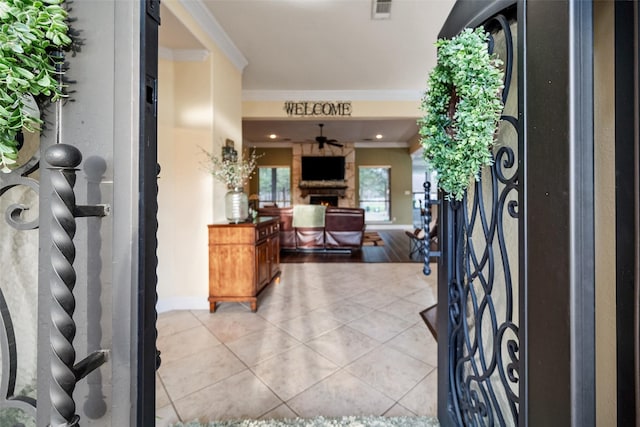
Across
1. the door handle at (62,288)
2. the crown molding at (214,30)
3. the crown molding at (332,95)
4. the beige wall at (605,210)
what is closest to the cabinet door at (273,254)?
the crown molding at (214,30)

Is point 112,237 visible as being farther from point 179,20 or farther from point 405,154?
point 405,154

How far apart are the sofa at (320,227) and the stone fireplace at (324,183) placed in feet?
13.5

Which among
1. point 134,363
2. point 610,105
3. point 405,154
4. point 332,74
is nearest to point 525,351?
point 610,105

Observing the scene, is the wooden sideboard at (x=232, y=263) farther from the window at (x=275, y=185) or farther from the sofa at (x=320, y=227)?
the window at (x=275, y=185)

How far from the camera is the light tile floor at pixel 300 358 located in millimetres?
1478

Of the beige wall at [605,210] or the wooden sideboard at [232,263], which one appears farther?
the wooden sideboard at [232,263]

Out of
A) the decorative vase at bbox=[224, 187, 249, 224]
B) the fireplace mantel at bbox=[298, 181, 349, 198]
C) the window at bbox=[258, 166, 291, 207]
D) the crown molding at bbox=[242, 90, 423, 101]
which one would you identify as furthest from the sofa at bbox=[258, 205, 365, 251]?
the window at bbox=[258, 166, 291, 207]

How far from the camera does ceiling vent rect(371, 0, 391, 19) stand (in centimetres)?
248

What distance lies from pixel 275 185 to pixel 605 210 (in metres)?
9.87

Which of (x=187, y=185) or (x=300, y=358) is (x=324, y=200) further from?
(x=300, y=358)

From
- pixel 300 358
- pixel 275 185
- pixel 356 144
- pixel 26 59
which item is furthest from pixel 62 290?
pixel 356 144

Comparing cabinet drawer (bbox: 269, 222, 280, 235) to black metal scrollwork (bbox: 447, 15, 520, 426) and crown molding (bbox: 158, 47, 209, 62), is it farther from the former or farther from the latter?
black metal scrollwork (bbox: 447, 15, 520, 426)

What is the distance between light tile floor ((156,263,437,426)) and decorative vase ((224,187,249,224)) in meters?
0.95

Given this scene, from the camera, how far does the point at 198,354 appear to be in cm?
198
